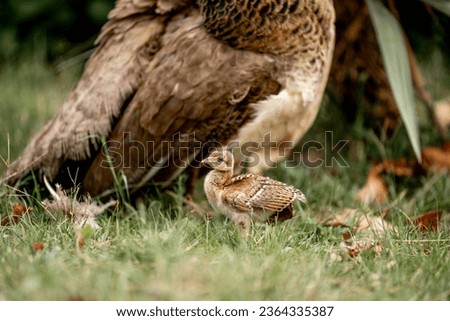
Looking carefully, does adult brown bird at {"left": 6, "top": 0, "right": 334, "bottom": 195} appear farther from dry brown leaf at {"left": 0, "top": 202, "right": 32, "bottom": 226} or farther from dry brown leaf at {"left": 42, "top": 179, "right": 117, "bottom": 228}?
dry brown leaf at {"left": 0, "top": 202, "right": 32, "bottom": 226}

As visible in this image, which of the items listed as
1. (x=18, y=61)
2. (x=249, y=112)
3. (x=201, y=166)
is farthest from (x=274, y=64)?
(x=18, y=61)

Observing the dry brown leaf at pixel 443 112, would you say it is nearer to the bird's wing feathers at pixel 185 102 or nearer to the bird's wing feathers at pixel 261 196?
the bird's wing feathers at pixel 185 102

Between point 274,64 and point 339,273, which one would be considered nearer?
point 339,273

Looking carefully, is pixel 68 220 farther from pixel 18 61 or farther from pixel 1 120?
pixel 18 61

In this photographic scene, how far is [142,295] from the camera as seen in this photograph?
2881mm

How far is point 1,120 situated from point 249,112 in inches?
91.8

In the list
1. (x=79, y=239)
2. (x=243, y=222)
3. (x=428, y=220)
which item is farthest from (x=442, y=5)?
(x=79, y=239)

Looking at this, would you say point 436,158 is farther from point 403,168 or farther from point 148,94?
point 148,94

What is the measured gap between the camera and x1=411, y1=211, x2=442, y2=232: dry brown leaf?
3888mm

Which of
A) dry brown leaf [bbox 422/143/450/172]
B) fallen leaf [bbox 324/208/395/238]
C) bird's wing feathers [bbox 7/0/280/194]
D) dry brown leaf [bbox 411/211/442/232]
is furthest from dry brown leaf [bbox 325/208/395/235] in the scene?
dry brown leaf [bbox 422/143/450/172]

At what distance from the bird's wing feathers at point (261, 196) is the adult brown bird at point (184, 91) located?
0.49 metres

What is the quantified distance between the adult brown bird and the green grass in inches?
11.4

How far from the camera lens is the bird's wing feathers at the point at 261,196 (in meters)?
3.56

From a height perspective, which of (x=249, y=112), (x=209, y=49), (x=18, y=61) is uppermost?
(x=209, y=49)
